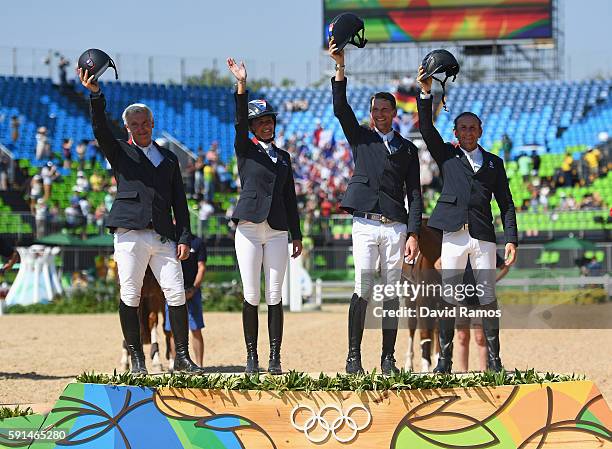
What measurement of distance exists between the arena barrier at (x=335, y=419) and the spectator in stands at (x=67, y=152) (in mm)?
25481

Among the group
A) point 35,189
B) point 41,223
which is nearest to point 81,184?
point 35,189

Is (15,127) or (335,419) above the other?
(15,127)

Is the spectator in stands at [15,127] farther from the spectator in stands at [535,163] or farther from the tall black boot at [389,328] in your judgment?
the tall black boot at [389,328]

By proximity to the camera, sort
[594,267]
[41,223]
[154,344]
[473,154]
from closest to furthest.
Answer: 1. [473,154]
2. [154,344]
3. [594,267]
4. [41,223]

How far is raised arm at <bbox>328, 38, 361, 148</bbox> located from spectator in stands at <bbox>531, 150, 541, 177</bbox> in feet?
82.5

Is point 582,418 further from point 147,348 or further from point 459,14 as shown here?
point 459,14

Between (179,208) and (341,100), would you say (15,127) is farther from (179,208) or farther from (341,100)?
(341,100)

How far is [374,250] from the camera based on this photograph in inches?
318

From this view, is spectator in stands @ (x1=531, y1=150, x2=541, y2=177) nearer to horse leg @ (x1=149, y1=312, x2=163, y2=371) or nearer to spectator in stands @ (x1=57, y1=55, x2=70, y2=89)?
spectator in stands @ (x1=57, y1=55, x2=70, y2=89)

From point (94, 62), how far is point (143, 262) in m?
1.46

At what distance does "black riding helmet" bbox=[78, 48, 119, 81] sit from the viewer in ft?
25.9

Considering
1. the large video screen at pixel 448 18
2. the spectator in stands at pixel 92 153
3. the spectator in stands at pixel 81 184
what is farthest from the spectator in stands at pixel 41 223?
the large video screen at pixel 448 18

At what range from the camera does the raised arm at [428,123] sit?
8234mm

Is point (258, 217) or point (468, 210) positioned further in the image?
point (468, 210)
